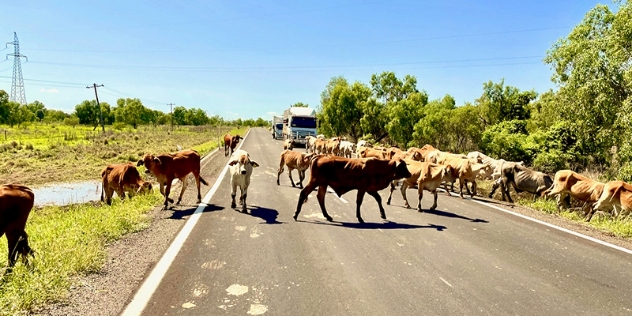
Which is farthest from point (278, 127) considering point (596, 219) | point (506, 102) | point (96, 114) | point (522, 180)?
point (96, 114)

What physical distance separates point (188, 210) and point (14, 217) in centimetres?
460

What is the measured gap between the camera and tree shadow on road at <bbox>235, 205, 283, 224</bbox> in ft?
28.2

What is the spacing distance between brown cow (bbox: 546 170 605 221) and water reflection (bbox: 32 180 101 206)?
16.1 meters

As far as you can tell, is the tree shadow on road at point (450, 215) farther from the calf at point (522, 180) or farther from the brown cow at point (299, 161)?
the brown cow at point (299, 161)

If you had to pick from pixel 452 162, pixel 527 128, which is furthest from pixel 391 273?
pixel 527 128

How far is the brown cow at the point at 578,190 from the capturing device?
10.7 meters

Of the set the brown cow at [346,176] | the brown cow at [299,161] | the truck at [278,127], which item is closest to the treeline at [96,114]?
the truck at [278,127]

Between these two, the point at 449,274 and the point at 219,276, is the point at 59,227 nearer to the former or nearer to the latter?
the point at 219,276

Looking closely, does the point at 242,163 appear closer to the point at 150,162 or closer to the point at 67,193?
the point at 150,162

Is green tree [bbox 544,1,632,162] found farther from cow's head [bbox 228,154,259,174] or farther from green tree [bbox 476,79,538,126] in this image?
cow's head [bbox 228,154,259,174]

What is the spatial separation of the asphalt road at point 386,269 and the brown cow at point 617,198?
262 cm

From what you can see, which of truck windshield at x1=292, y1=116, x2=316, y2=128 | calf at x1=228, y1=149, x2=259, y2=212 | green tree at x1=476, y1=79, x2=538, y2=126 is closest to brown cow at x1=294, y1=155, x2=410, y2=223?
calf at x1=228, y1=149, x2=259, y2=212

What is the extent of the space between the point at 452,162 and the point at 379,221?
6.96 metres

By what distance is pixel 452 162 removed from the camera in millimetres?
14469
